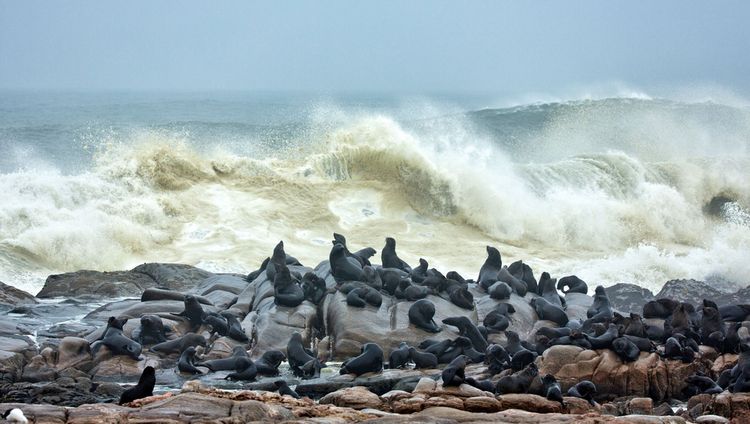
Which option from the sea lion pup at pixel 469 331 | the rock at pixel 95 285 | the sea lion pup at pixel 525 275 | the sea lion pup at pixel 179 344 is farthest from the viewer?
the rock at pixel 95 285

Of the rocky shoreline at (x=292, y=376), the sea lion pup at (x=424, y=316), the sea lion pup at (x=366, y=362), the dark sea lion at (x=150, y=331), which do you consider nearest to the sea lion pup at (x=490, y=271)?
the rocky shoreline at (x=292, y=376)

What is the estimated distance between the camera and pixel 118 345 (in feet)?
50.7

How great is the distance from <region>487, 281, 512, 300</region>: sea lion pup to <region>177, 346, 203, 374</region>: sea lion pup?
6.11 metres

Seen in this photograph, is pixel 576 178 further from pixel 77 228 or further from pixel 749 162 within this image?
pixel 77 228

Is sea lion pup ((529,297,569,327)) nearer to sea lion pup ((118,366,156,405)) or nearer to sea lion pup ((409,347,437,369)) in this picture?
sea lion pup ((409,347,437,369))

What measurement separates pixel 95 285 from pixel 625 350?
38.1ft

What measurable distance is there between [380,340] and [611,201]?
73.9 ft

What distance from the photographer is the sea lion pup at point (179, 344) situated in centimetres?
1611

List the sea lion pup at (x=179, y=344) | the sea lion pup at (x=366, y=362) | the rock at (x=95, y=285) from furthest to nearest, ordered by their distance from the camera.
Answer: the rock at (x=95, y=285), the sea lion pup at (x=179, y=344), the sea lion pup at (x=366, y=362)

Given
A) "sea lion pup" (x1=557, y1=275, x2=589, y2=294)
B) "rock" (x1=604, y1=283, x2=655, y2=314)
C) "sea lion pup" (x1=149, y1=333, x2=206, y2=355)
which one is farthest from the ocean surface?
"sea lion pup" (x1=149, y1=333, x2=206, y2=355)

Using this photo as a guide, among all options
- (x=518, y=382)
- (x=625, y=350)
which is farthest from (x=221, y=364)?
(x=625, y=350)

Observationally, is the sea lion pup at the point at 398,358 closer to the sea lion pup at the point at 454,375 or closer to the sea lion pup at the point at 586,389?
the sea lion pup at the point at 454,375

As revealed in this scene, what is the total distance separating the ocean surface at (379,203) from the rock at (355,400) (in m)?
13.7

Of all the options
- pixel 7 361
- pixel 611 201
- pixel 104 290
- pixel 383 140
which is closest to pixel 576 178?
pixel 611 201
